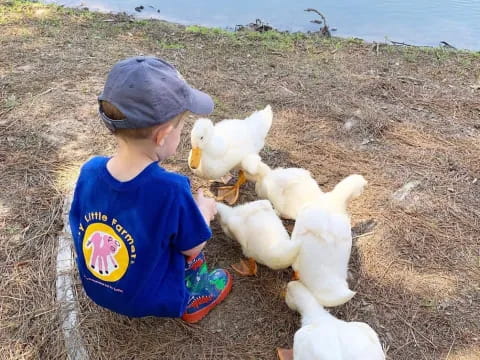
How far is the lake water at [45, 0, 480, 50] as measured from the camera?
19.4 ft

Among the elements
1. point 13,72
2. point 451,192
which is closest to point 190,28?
point 13,72

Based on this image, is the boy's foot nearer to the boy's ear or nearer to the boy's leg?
the boy's leg

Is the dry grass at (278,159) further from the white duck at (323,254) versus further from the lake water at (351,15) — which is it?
the lake water at (351,15)

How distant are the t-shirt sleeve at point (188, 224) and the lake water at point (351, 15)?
4604 mm

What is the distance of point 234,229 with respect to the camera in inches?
101

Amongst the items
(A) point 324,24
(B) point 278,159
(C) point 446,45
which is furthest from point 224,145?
(C) point 446,45

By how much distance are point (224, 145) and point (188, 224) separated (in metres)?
1.05

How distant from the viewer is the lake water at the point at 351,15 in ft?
19.4

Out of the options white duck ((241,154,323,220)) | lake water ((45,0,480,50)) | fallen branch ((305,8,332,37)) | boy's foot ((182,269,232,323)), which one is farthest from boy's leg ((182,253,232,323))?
lake water ((45,0,480,50))

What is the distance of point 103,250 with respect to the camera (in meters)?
1.84

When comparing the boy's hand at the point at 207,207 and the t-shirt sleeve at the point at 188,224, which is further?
the boy's hand at the point at 207,207

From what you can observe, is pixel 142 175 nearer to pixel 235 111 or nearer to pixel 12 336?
pixel 12 336

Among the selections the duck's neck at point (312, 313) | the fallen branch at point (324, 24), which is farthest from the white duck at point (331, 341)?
the fallen branch at point (324, 24)

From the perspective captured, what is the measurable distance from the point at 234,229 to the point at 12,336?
115 centimetres
